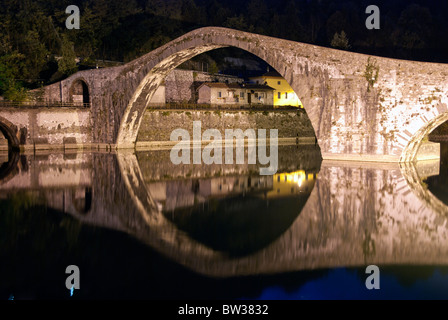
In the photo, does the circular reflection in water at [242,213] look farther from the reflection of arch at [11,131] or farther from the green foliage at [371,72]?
the reflection of arch at [11,131]

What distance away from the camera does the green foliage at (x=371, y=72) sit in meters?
17.9

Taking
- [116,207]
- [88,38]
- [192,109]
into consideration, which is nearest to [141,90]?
[192,109]

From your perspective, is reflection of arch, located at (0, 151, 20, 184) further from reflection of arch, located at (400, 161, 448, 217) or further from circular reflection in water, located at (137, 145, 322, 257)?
reflection of arch, located at (400, 161, 448, 217)

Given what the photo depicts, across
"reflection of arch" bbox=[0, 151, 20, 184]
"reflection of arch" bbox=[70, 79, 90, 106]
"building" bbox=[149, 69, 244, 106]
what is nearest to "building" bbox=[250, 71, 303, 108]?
"building" bbox=[149, 69, 244, 106]

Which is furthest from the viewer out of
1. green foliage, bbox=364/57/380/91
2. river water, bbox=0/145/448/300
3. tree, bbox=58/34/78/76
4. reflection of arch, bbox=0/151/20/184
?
tree, bbox=58/34/78/76

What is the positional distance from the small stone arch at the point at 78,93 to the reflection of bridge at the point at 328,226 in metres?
16.4

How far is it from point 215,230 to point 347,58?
12238 millimetres

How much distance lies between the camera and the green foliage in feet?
58.6

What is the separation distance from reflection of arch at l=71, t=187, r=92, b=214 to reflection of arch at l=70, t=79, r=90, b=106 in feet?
58.9

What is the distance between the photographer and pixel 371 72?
17984 mm

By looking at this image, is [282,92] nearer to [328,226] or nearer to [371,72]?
[371,72]

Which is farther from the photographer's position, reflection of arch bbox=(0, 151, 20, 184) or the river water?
reflection of arch bbox=(0, 151, 20, 184)

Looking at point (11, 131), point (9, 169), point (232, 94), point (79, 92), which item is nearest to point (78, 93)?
point (79, 92)

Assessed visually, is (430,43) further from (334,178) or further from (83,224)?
(83,224)
